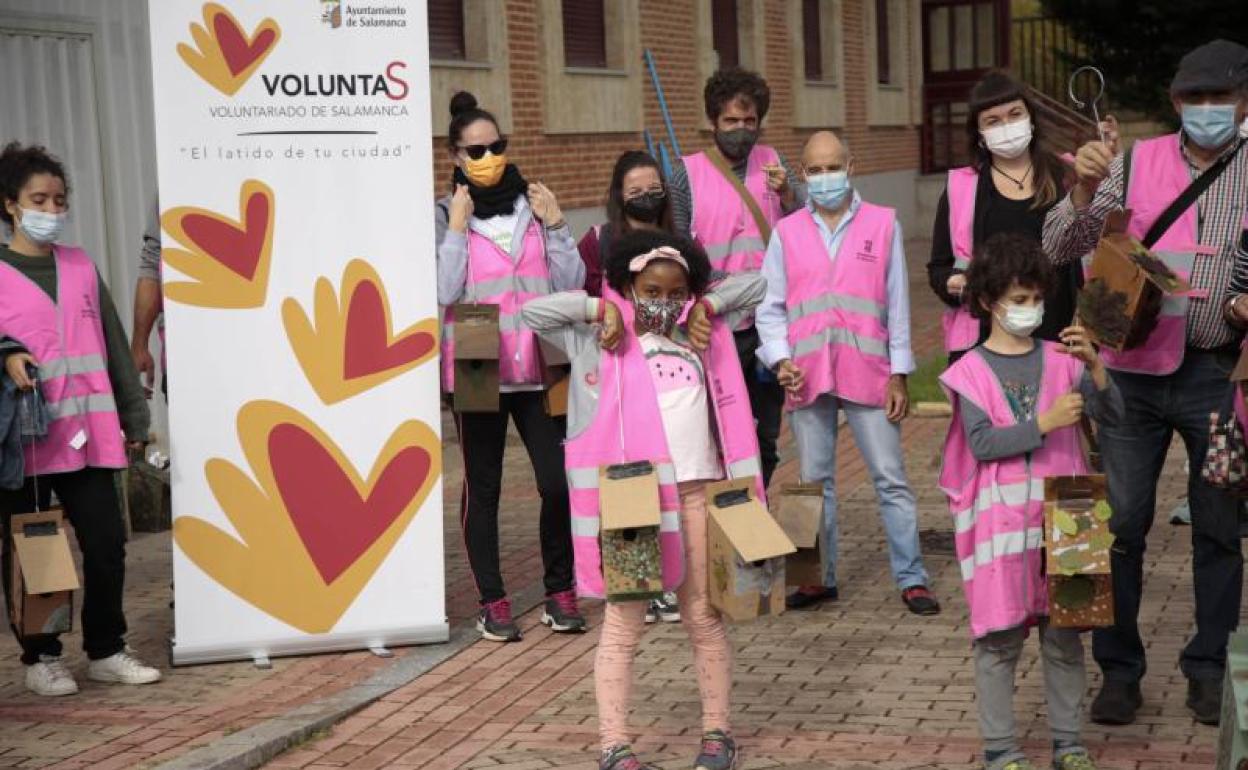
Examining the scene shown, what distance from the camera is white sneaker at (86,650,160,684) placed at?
7.68 meters

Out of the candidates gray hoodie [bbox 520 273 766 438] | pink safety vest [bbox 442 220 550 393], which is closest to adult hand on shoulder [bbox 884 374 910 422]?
pink safety vest [bbox 442 220 550 393]

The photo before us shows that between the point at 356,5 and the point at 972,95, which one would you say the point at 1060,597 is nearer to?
the point at 972,95

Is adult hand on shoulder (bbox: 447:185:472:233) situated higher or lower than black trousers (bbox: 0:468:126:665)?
higher

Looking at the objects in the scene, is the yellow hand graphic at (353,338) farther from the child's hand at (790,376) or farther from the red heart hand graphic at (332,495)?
the child's hand at (790,376)

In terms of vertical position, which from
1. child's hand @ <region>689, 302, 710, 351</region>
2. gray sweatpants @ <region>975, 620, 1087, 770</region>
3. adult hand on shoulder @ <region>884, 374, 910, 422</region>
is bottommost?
gray sweatpants @ <region>975, 620, 1087, 770</region>

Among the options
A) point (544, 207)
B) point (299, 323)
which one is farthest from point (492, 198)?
point (299, 323)

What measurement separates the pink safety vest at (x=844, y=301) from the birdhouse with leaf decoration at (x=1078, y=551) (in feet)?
7.99

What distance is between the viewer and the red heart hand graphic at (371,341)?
7.95 m

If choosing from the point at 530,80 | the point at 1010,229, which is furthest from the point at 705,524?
the point at 530,80

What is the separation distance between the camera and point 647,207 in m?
7.88

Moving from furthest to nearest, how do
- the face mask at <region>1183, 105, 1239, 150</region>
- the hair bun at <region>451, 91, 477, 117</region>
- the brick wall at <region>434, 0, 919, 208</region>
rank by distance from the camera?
the brick wall at <region>434, 0, 919, 208</region>, the hair bun at <region>451, 91, 477, 117</region>, the face mask at <region>1183, 105, 1239, 150</region>

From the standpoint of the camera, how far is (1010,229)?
7.61 meters

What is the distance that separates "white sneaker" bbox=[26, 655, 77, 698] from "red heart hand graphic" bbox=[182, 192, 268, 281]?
1.62m

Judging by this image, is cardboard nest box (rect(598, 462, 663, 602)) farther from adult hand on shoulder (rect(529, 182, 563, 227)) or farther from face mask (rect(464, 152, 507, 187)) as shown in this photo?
face mask (rect(464, 152, 507, 187))
